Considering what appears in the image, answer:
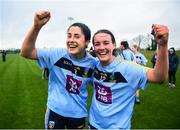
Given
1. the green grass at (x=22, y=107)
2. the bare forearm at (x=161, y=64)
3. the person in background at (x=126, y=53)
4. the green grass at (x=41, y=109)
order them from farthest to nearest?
the person in background at (x=126, y=53) → the green grass at (x=41, y=109) → the green grass at (x=22, y=107) → the bare forearm at (x=161, y=64)

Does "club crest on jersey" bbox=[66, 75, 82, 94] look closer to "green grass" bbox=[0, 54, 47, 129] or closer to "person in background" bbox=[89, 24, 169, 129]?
"person in background" bbox=[89, 24, 169, 129]

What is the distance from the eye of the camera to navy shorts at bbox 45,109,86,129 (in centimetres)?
445

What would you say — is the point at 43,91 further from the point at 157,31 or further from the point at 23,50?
the point at 157,31

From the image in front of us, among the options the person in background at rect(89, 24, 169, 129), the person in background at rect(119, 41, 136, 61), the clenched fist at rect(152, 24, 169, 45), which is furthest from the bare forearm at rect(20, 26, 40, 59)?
the person in background at rect(119, 41, 136, 61)

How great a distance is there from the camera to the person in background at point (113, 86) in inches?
156

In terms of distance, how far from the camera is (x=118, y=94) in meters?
4.00

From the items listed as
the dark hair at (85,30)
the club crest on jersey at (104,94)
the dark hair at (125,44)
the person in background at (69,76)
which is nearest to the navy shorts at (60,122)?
the person in background at (69,76)

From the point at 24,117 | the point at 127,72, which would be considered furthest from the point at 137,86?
the point at 24,117

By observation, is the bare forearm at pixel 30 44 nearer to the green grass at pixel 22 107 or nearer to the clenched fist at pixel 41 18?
the clenched fist at pixel 41 18

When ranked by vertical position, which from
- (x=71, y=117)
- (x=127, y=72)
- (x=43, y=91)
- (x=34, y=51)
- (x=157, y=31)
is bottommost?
(x=43, y=91)

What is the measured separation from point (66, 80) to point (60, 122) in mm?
632

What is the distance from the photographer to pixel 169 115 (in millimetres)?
9680

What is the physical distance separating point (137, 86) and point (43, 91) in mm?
10279

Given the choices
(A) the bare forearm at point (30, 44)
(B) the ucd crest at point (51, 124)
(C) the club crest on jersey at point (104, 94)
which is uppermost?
(A) the bare forearm at point (30, 44)
